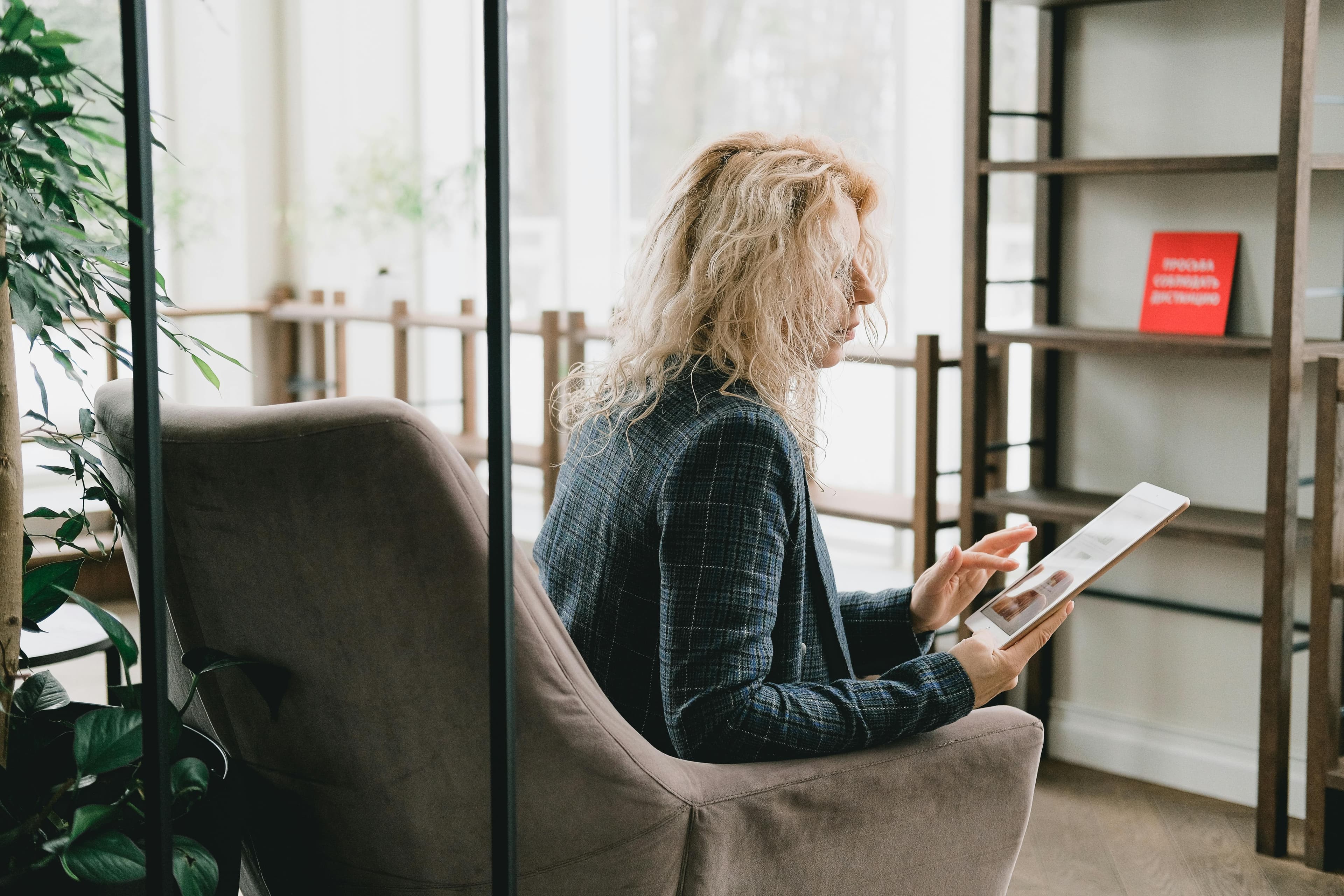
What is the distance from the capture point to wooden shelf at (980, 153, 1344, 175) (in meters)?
2.46

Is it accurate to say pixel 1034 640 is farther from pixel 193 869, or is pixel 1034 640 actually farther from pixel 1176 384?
pixel 1176 384

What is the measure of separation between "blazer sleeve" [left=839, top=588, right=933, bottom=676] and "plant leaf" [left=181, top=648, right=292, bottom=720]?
0.76 meters

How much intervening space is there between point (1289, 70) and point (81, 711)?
2.18 metres

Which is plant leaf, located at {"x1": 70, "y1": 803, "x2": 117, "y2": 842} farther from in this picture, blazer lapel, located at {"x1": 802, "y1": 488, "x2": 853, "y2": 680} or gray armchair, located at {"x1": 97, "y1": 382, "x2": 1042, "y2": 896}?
blazer lapel, located at {"x1": 802, "y1": 488, "x2": 853, "y2": 680}

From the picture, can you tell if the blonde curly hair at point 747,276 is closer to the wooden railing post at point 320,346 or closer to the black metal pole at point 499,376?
the black metal pole at point 499,376

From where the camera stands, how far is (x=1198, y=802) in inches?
113

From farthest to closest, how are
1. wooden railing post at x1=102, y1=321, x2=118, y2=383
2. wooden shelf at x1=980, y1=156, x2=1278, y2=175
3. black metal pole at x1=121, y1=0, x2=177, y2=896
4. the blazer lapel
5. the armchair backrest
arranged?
wooden railing post at x1=102, y1=321, x2=118, y2=383
wooden shelf at x1=980, y1=156, x2=1278, y2=175
the blazer lapel
the armchair backrest
black metal pole at x1=121, y1=0, x2=177, y2=896

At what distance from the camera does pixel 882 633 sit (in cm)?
176

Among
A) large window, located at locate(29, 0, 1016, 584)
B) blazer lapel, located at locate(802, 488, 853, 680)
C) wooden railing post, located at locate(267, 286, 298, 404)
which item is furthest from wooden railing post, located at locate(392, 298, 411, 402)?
blazer lapel, located at locate(802, 488, 853, 680)

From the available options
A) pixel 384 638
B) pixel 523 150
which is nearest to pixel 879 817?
pixel 384 638

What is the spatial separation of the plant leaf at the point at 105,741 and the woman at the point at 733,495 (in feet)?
1.58

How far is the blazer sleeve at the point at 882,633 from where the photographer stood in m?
1.75

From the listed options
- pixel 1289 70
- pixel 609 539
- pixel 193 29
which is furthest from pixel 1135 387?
pixel 193 29

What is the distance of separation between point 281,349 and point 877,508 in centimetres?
316
